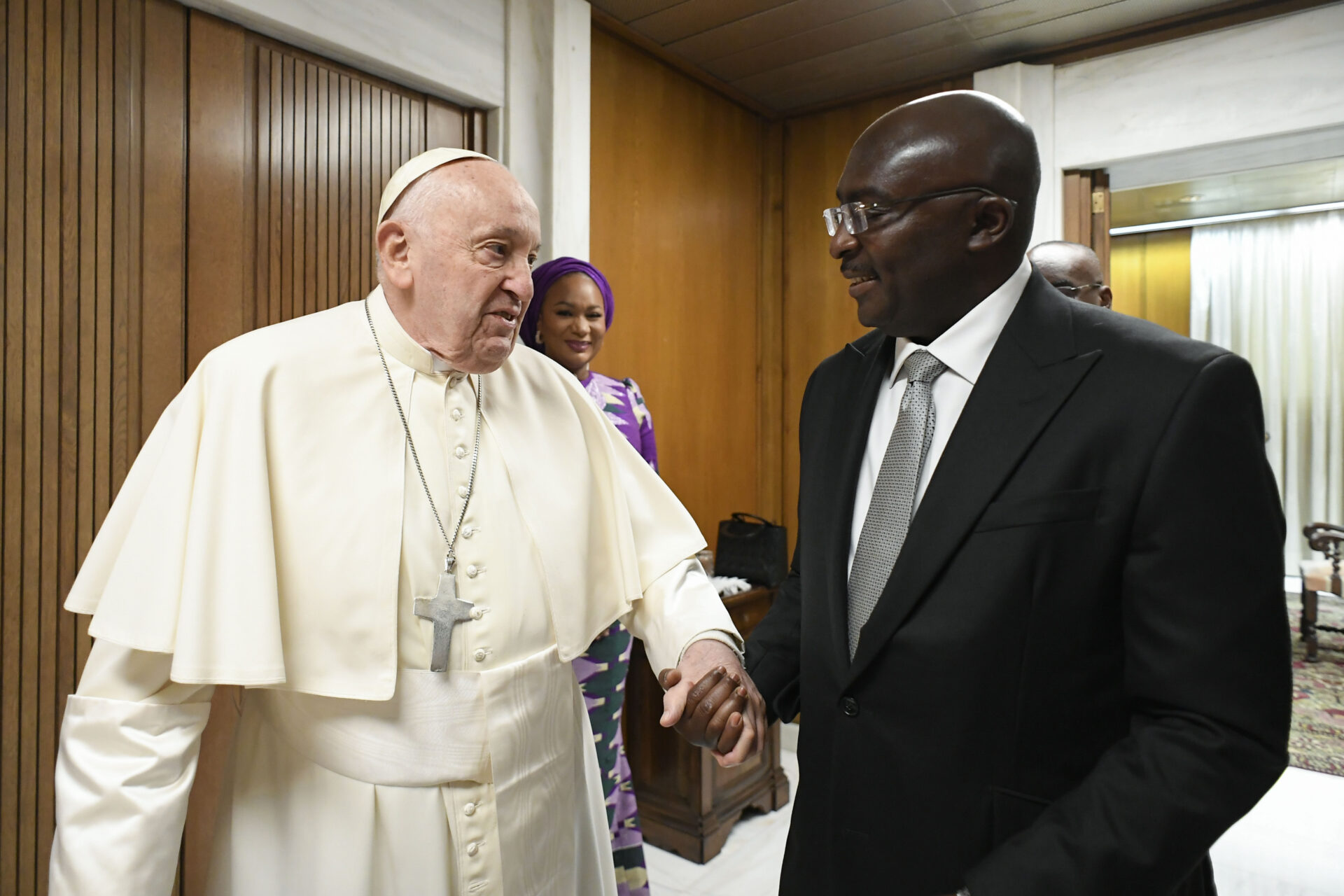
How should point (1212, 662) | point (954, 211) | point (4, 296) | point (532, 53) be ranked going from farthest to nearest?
point (532, 53)
point (4, 296)
point (954, 211)
point (1212, 662)

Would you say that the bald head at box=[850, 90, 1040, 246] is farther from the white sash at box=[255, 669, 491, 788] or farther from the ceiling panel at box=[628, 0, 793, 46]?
the ceiling panel at box=[628, 0, 793, 46]

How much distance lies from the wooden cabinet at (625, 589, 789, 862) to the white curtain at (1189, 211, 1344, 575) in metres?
7.47

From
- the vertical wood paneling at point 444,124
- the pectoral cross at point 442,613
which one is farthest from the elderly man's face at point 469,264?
the vertical wood paneling at point 444,124

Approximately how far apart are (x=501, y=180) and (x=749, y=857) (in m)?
2.94

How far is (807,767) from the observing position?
1354 mm

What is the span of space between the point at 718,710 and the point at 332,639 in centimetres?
64

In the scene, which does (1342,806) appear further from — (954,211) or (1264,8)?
(954,211)

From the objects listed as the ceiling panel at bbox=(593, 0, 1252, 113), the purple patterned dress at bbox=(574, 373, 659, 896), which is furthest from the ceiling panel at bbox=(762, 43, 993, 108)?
the purple patterned dress at bbox=(574, 373, 659, 896)

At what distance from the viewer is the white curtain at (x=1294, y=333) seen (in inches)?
336

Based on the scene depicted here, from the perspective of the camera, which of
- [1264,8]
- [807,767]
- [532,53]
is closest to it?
[807,767]

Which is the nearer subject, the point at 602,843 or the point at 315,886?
the point at 315,886

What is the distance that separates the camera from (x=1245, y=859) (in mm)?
3502

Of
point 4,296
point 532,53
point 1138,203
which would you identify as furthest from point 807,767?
point 1138,203

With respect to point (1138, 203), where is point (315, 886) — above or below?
below
